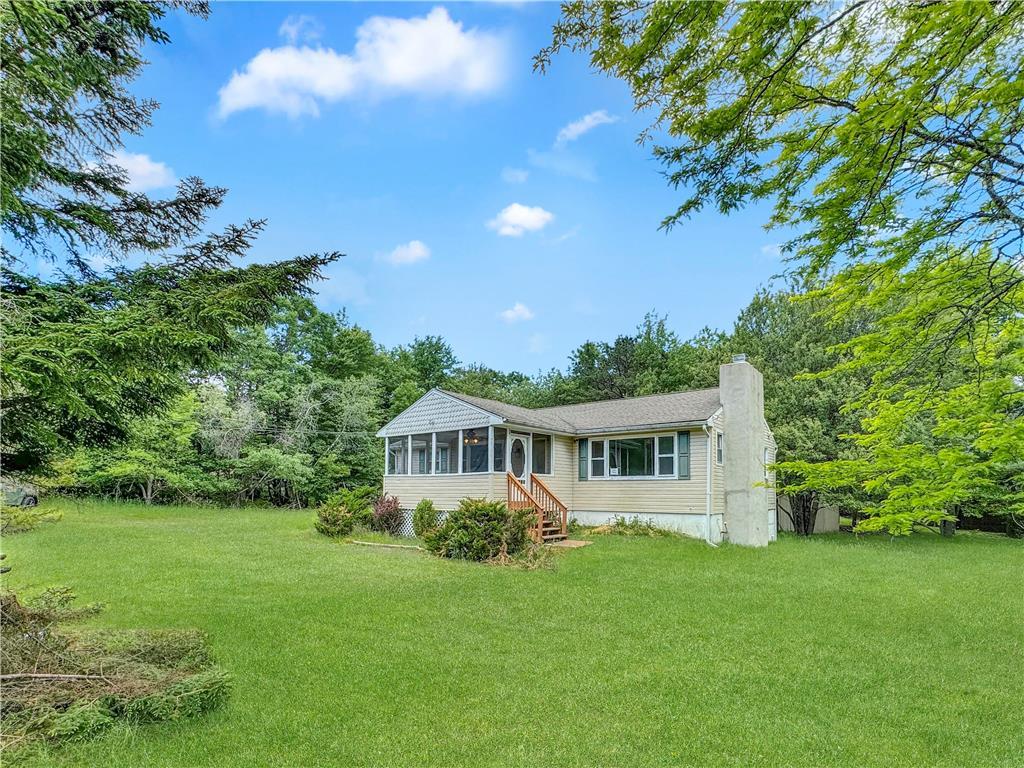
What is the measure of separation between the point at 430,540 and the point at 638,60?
10427 millimetres

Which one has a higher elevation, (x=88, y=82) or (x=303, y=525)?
(x=88, y=82)

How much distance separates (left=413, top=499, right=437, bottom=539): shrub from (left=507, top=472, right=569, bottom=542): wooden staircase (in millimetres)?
2117

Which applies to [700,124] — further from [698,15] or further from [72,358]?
[72,358]

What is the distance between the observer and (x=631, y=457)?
51.4 feet

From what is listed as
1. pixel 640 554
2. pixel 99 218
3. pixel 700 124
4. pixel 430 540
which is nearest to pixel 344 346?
pixel 430 540

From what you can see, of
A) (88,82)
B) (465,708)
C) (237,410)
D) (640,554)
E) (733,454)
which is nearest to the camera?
(465,708)

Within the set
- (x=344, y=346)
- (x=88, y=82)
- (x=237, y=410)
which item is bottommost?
(x=237, y=410)

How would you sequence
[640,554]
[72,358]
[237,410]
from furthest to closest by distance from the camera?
[237,410], [640,554], [72,358]

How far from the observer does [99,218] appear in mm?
4562

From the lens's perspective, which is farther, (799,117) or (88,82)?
(88,82)

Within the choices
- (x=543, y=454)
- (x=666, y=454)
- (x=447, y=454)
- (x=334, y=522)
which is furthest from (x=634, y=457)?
(x=334, y=522)

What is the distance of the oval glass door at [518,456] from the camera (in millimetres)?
14974

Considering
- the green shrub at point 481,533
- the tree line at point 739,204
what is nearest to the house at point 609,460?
the green shrub at point 481,533

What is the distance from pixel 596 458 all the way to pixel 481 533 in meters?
6.08
